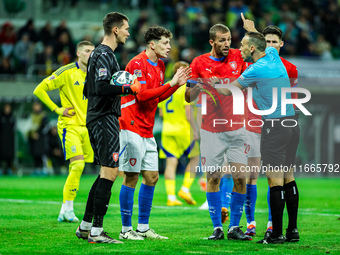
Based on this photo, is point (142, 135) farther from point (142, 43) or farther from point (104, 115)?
point (142, 43)

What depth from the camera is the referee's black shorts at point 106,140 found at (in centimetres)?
669

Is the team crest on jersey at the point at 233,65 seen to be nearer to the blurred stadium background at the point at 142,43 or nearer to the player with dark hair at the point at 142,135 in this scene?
the player with dark hair at the point at 142,135

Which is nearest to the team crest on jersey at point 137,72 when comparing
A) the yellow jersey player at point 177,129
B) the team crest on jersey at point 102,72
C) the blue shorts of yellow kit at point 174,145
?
the team crest on jersey at point 102,72

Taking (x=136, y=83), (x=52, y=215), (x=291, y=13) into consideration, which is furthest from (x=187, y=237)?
(x=291, y=13)

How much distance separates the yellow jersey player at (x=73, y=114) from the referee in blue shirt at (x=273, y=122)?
310cm

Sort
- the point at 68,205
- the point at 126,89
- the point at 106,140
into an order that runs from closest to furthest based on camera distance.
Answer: the point at 126,89 → the point at 106,140 → the point at 68,205

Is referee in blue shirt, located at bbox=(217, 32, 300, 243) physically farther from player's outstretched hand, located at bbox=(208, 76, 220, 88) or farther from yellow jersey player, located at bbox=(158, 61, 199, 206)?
yellow jersey player, located at bbox=(158, 61, 199, 206)

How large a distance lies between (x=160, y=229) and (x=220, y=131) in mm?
1739

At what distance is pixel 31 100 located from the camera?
21.1 metres

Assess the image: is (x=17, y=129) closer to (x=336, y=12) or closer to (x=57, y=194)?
(x=57, y=194)

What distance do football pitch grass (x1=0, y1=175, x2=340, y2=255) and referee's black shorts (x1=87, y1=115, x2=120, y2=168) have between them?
3.14 ft

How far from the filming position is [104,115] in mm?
6754

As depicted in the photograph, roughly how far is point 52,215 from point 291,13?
20.8 m

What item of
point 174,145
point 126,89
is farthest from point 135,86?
point 174,145
